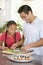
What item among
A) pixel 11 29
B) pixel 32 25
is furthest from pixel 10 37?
pixel 32 25

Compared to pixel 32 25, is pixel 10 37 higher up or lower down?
lower down

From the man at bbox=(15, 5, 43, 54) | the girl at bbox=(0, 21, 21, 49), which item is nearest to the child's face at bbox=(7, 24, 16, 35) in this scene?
the girl at bbox=(0, 21, 21, 49)

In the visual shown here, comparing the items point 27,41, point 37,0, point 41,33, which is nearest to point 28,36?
point 27,41

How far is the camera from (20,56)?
1.71 meters

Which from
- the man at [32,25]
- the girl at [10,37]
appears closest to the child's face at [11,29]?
the girl at [10,37]

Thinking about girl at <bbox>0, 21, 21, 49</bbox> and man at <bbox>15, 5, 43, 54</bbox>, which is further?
girl at <bbox>0, 21, 21, 49</bbox>

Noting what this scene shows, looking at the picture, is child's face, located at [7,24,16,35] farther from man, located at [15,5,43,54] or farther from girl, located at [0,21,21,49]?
man, located at [15,5,43,54]

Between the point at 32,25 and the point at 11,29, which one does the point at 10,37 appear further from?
the point at 32,25

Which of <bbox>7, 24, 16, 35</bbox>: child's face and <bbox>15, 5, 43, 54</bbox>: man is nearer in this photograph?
<bbox>15, 5, 43, 54</bbox>: man

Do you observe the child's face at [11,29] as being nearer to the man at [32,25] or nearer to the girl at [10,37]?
the girl at [10,37]

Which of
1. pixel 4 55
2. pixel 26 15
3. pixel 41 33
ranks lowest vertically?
pixel 4 55

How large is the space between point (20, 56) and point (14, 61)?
0.08m

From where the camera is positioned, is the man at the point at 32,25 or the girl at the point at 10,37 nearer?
the man at the point at 32,25

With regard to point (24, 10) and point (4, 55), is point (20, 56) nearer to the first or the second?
point (4, 55)
